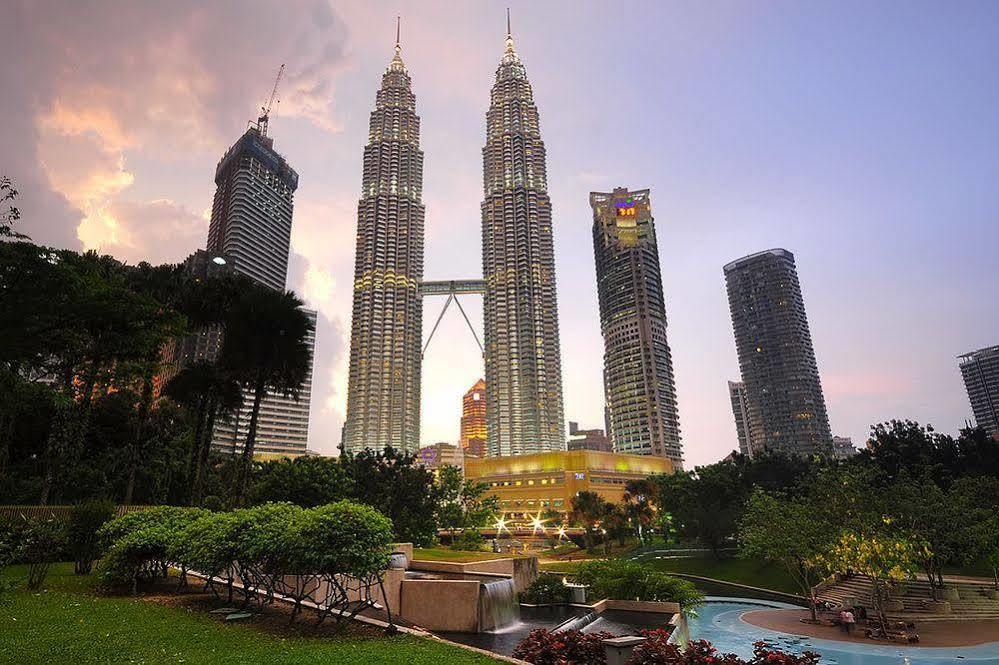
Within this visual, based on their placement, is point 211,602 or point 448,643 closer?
point 448,643

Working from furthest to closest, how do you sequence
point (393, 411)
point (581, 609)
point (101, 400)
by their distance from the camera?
point (393, 411), point (101, 400), point (581, 609)

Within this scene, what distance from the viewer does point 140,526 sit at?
19312 mm

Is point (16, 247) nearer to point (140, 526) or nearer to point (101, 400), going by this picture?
point (140, 526)

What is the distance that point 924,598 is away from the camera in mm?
38906

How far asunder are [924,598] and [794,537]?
953 centimetres

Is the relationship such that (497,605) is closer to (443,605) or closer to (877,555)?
(443,605)

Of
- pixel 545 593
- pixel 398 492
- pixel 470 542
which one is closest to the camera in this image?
pixel 545 593

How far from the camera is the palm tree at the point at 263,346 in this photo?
38500 mm

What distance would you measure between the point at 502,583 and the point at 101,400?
5496 cm

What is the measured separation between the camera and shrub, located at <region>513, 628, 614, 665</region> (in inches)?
480

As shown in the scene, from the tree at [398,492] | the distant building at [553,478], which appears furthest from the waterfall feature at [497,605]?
the distant building at [553,478]

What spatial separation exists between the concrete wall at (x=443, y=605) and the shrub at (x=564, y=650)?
6.32 m

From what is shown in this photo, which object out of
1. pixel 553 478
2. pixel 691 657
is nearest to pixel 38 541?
pixel 691 657

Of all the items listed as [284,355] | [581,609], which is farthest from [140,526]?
[284,355]
